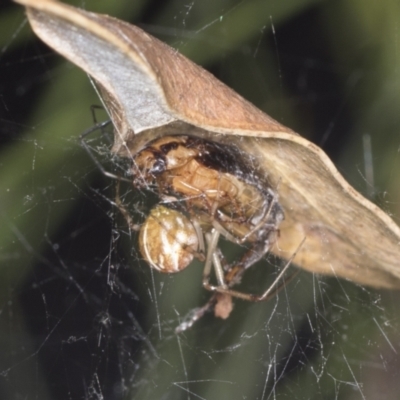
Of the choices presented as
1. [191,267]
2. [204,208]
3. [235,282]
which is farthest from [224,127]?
[191,267]

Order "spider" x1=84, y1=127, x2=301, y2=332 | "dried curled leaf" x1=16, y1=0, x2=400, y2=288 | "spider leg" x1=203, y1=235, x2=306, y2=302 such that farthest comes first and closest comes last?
"spider leg" x1=203, y1=235, x2=306, y2=302, "spider" x1=84, y1=127, x2=301, y2=332, "dried curled leaf" x1=16, y1=0, x2=400, y2=288

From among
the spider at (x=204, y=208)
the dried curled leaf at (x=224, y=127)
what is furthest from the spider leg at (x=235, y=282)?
the dried curled leaf at (x=224, y=127)

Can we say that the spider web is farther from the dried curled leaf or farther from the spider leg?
the dried curled leaf

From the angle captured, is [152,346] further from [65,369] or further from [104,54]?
[104,54]

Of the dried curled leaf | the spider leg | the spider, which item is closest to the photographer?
the dried curled leaf

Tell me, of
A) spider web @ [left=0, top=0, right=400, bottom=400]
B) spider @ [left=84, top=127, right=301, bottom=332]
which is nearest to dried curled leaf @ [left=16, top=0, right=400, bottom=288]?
spider @ [left=84, top=127, right=301, bottom=332]

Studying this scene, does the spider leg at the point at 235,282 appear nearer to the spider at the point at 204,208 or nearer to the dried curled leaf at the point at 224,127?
the spider at the point at 204,208

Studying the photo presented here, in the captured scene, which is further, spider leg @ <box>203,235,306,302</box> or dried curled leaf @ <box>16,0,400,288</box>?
spider leg @ <box>203,235,306,302</box>
